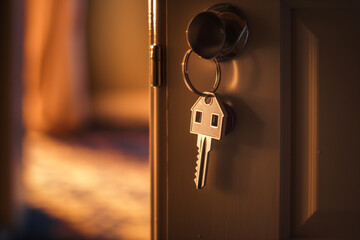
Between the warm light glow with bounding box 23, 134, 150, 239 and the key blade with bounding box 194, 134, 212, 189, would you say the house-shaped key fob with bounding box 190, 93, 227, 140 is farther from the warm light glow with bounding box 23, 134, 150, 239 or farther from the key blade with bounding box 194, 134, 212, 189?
the warm light glow with bounding box 23, 134, 150, 239

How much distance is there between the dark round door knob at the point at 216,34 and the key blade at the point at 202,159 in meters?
0.13

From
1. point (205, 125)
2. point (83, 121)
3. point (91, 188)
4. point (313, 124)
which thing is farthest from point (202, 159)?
point (83, 121)

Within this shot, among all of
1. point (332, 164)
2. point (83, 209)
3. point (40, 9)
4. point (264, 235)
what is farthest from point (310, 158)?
point (40, 9)

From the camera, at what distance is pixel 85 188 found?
8.63 feet

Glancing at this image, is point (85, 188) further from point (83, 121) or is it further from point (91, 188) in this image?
point (83, 121)

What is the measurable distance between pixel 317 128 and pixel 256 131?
100 mm

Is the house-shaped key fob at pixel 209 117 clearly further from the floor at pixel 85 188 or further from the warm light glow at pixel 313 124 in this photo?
the floor at pixel 85 188

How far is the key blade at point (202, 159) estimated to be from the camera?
1.83ft

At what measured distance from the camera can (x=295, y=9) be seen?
0.56m

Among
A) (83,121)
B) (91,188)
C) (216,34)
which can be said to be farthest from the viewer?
(83,121)

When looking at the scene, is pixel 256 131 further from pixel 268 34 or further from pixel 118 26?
pixel 118 26

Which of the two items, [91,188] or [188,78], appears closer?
[188,78]

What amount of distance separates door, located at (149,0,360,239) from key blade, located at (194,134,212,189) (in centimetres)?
2

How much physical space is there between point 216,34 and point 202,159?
19 cm
